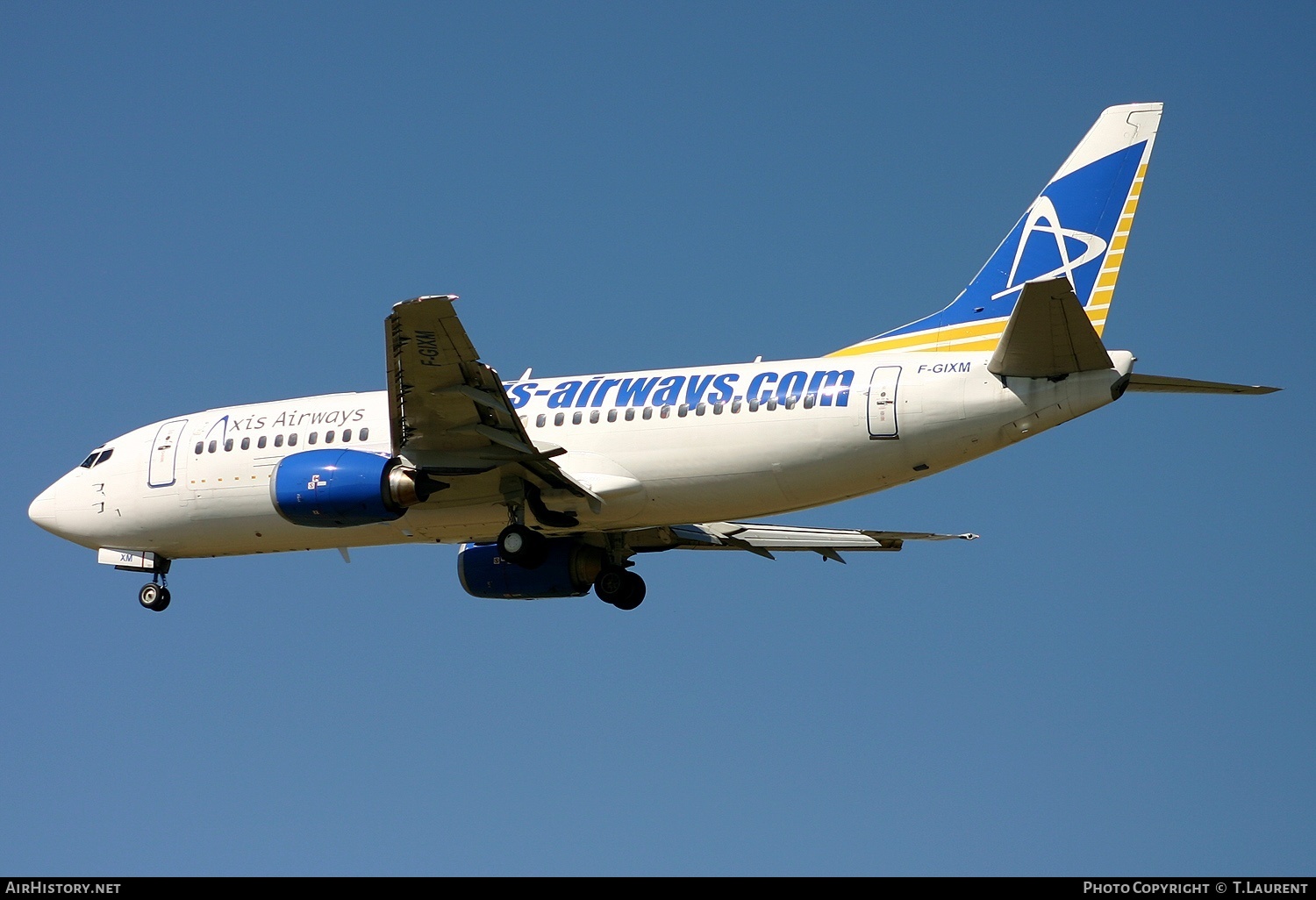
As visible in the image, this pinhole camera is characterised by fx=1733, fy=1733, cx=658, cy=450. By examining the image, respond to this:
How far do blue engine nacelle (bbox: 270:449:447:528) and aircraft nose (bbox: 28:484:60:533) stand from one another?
7156 millimetres

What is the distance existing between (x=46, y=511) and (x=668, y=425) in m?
13.0

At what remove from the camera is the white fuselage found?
1025 inches

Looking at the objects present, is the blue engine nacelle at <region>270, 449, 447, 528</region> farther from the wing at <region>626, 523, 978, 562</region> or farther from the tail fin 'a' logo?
the tail fin 'a' logo

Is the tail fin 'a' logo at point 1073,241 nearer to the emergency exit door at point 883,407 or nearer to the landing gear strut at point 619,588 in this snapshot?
the emergency exit door at point 883,407

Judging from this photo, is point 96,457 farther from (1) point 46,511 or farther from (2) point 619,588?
(2) point 619,588

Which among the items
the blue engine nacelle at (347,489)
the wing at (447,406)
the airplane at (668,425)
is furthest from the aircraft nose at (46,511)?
the wing at (447,406)

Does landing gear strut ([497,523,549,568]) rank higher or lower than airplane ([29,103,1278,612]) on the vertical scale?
lower

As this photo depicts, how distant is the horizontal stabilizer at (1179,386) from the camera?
2445 centimetres

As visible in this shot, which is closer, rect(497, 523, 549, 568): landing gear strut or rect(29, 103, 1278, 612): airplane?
rect(29, 103, 1278, 612): airplane

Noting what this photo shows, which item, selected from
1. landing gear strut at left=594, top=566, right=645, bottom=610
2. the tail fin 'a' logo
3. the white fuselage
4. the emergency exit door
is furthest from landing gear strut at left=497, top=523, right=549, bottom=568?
the tail fin 'a' logo

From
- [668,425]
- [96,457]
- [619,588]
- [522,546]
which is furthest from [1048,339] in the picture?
[96,457]

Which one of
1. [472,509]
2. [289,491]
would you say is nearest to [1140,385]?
[472,509]

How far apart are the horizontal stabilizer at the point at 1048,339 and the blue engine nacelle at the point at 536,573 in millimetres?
9119

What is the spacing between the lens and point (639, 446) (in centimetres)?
2800
